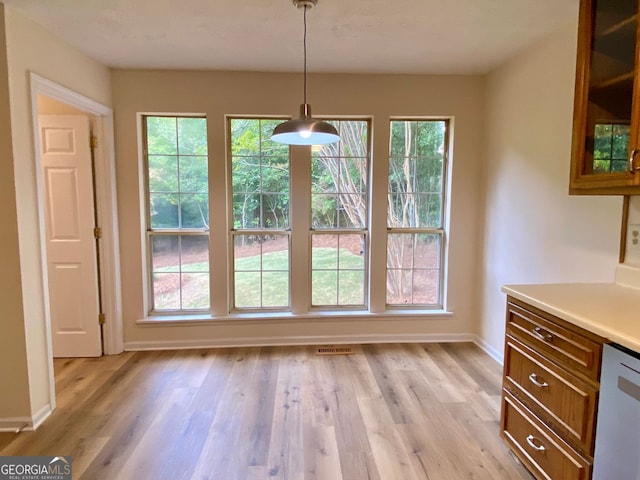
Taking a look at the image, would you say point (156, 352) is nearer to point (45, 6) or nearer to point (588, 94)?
point (45, 6)

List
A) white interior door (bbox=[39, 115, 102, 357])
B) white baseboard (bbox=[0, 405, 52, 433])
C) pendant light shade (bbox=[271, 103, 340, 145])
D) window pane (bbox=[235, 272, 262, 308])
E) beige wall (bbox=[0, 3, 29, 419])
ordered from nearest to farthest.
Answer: pendant light shade (bbox=[271, 103, 340, 145])
beige wall (bbox=[0, 3, 29, 419])
white baseboard (bbox=[0, 405, 52, 433])
white interior door (bbox=[39, 115, 102, 357])
window pane (bbox=[235, 272, 262, 308])

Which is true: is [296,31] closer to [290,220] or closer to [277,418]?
[290,220]

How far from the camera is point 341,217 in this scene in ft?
11.3

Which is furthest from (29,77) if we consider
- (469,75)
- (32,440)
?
(469,75)

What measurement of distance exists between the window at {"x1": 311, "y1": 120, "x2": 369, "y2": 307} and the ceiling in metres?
0.73

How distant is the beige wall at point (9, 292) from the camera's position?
1999mm

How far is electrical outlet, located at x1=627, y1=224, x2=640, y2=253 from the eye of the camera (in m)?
1.84

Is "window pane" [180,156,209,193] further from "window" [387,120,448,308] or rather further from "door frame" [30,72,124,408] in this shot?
"window" [387,120,448,308]

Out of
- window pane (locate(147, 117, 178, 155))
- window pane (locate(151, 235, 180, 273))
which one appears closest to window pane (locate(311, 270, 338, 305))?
window pane (locate(151, 235, 180, 273))

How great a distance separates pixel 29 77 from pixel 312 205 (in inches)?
87.6

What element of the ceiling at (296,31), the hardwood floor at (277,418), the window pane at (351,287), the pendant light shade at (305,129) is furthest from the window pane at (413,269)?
the pendant light shade at (305,129)

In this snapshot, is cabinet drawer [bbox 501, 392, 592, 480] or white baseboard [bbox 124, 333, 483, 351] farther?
white baseboard [bbox 124, 333, 483, 351]

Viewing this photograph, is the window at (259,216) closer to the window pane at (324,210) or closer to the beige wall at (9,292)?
the window pane at (324,210)

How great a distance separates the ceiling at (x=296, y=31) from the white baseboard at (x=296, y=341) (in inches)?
98.4
